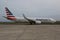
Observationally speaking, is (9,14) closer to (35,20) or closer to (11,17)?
(11,17)

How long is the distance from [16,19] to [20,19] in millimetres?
1750

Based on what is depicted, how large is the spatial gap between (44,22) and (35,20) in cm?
A: 319

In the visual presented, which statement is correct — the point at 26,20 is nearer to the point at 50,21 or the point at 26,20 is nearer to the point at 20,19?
the point at 20,19

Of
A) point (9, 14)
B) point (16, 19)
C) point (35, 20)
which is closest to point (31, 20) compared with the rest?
point (35, 20)

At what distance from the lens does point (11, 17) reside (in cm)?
5856

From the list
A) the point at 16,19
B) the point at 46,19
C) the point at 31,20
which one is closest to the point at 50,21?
the point at 46,19

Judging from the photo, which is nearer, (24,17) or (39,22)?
(39,22)

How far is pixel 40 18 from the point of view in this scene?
54.1 metres

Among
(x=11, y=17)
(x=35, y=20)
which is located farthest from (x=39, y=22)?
(x=11, y=17)

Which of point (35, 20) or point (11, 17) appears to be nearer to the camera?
point (35, 20)

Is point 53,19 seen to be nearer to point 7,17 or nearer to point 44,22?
point 44,22

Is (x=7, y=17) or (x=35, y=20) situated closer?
(x=35, y=20)

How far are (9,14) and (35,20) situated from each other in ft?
34.5

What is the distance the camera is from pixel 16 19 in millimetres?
56219
